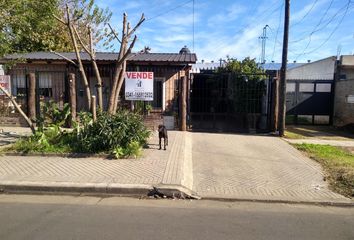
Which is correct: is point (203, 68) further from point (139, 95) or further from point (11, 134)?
point (11, 134)

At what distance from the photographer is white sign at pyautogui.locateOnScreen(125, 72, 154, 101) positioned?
1288 cm

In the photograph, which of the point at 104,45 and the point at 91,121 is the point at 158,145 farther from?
the point at 104,45

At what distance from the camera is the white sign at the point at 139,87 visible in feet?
42.2

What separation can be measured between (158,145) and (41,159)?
11.5 ft

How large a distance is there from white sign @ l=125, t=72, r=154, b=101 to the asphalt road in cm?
750

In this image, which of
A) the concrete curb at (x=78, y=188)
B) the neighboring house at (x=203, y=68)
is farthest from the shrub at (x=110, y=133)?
the neighboring house at (x=203, y=68)

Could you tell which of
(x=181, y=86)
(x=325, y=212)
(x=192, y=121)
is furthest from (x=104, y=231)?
(x=192, y=121)

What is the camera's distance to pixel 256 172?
25.2ft

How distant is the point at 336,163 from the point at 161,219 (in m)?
5.84

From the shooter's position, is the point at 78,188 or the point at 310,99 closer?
the point at 78,188

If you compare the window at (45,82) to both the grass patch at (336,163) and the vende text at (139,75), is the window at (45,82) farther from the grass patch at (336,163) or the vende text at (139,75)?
the grass patch at (336,163)

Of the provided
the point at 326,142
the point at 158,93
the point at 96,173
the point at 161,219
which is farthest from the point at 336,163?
the point at 158,93

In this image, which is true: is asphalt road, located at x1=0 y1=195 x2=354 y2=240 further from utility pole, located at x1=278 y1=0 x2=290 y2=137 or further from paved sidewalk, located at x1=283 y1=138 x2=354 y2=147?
utility pole, located at x1=278 y1=0 x2=290 y2=137

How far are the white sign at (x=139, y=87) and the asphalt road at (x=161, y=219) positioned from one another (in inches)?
295
